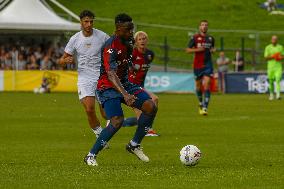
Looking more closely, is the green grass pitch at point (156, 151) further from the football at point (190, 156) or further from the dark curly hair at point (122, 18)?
the dark curly hair at point (122, 18)

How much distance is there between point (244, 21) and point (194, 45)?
129ft

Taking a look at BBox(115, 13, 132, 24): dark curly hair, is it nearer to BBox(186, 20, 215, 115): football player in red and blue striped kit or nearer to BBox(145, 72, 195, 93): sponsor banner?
BBox(186, 20, 215, 115): football player in red and blue striped kit

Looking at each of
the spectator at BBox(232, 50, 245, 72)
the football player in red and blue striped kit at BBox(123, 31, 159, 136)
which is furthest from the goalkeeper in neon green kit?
the football player in red and blue striped kit at BBox(123, 31, 159, 136)

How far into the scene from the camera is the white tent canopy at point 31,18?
49531 mm

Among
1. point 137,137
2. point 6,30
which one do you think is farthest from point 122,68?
point 6,30

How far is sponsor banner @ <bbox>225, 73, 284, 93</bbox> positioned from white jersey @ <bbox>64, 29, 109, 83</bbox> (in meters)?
27.4

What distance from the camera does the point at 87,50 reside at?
1908 centimetres

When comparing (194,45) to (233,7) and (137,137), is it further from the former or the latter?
(233,7)

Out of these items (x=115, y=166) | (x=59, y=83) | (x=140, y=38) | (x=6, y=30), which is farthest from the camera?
(x=6, y=30)

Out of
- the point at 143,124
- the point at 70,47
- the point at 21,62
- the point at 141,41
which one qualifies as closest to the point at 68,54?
the point at 70,47

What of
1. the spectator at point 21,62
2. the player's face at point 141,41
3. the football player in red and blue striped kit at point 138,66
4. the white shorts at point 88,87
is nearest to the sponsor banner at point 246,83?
the spectator at point 21,62

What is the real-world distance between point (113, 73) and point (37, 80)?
1304 inches

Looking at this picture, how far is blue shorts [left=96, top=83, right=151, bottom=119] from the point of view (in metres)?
15.4

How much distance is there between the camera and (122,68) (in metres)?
15.6
